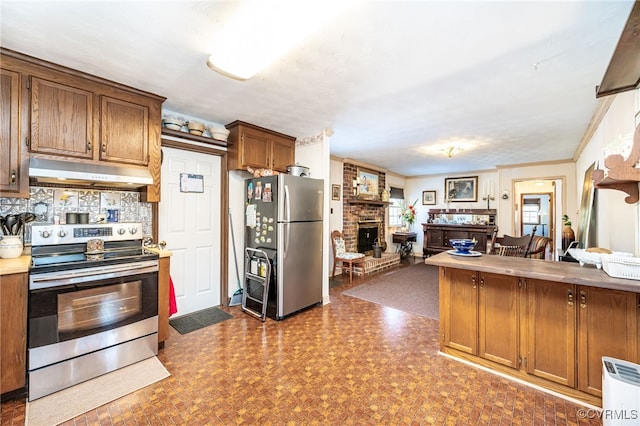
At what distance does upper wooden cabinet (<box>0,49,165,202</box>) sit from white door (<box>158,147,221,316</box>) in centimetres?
46

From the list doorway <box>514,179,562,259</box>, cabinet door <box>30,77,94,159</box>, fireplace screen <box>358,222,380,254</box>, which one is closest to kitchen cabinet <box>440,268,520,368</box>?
cabinet door <box>30,77,94,159</box>

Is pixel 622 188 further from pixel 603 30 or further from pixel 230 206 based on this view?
pixel 230 206

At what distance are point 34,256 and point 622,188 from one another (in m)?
4.27

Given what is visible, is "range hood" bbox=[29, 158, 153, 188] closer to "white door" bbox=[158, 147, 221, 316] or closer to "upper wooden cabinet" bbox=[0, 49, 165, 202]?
"upper wooden cabinet" bbox=[0, 49, 165, 202]

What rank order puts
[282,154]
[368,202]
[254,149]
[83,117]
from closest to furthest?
[83,117]
[254,149]
[282,154]
[368,202]

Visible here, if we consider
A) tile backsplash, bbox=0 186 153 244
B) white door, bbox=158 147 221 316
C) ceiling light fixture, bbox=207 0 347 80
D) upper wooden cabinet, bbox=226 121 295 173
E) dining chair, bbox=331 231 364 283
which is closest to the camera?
ceiling light fixture, bbox=207 0 347 80

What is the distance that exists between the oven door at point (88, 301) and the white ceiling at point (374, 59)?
1.60m

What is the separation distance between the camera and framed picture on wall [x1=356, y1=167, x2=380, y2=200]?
5980mm

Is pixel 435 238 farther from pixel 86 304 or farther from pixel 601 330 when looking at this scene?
pixel 86 304

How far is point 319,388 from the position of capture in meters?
1.90

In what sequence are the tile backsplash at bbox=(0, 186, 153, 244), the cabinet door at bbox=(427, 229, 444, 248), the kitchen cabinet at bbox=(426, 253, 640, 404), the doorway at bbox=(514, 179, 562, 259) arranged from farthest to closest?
the doorway at bbox=(514, 179, 562, 259) < the cabinet door at bbox=(427, 229, 444, 248) < the tile backsplash at bbox=(0, 186, 153, 244) < the kitchen cabinet at bbox=(426, 253, 640, 404)

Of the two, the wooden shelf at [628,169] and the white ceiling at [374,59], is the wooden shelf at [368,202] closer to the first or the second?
the white ceiling at [374,59]

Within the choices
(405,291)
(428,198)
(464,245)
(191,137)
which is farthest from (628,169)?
(428,198)

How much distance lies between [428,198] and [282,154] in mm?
5501
